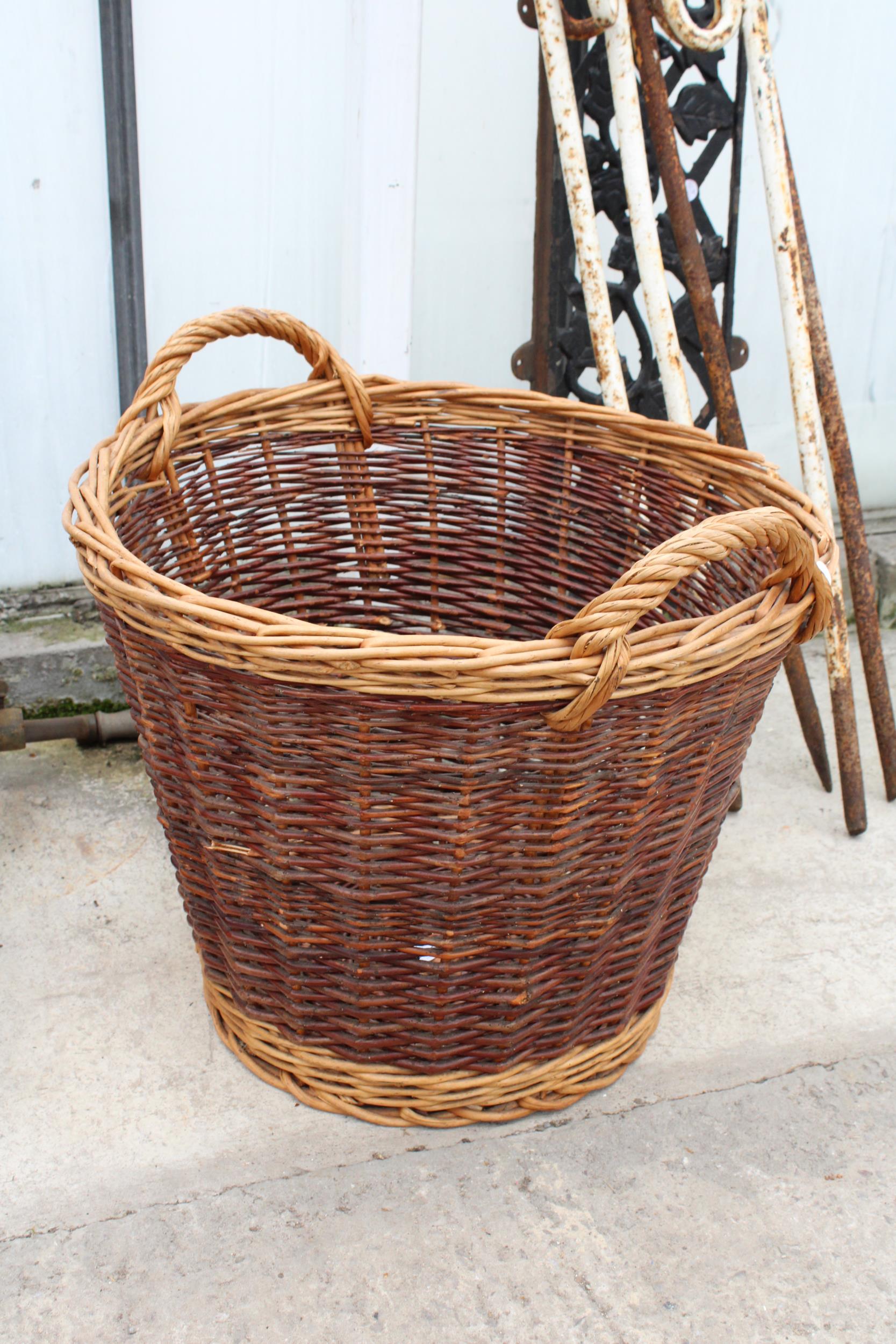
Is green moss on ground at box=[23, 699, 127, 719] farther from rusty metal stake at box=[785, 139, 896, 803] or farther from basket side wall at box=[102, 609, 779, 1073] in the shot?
rusty metal stake at box=[785, 139, 896, 803]

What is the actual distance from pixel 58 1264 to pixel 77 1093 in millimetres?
213

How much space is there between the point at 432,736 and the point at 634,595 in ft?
0.67

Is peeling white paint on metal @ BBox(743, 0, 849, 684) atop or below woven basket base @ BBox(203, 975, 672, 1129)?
atop

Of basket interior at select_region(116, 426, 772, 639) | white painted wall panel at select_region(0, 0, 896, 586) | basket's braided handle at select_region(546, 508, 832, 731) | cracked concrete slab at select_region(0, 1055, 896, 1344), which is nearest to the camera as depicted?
basket's braided handle at select_region(546, 508, 832, 731)

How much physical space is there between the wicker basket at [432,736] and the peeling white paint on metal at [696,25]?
22.4 inches

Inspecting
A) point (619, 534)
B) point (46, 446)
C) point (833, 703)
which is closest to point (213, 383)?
point (46, 446)

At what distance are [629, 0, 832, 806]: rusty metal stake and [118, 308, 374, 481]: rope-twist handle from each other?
0.59 metres

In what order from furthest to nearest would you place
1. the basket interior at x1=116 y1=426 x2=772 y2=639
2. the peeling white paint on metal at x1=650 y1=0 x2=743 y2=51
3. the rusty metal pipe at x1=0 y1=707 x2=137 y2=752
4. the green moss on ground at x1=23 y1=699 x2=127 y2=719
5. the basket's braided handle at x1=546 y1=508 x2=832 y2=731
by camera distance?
1. the green moss on ground at x1=23 y1=699 x2=127 y2=719
2. the rusty metal pipe at x1=0 y1=707 x2=137 y2=752
3. the peeling white paint on metal at x1=650 y1=0 x2=743 y2=51
4. the basket interior at x1=116 y1=426 x2=772 y2=639
5. the basket's braided handle at x1=546 y1=508 x2=832 y2=731

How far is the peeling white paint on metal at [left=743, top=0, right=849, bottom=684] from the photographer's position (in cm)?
168

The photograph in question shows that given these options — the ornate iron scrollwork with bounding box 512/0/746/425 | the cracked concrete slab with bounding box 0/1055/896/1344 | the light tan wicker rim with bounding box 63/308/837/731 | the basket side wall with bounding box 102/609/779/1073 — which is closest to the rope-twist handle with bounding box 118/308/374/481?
the light tan wicker rim with bounding box 63/308/837/731

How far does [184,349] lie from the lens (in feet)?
4.26

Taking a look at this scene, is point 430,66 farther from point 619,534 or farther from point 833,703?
point 833,703

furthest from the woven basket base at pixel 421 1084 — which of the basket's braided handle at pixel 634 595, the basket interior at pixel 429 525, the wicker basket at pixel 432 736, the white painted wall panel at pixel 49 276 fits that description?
the white painted wall panel at pixel 49 276

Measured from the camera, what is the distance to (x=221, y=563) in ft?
5.12
